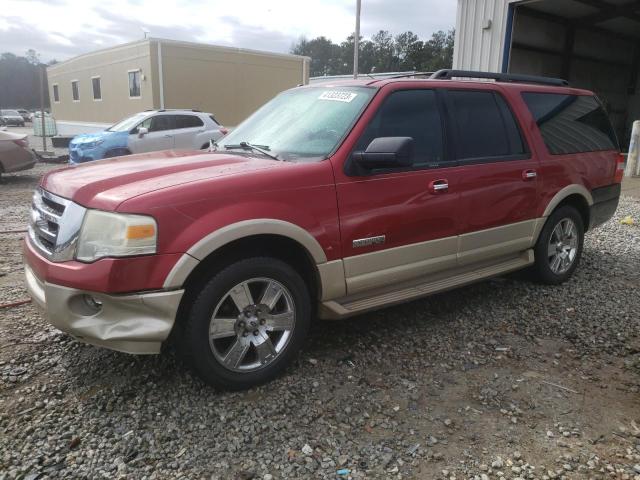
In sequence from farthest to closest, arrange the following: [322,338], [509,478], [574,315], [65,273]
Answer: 1. [574,315]
2. [322,338]
3. [65,273]
4. [509,478]

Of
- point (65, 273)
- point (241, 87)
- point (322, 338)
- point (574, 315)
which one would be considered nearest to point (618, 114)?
point (241, 87)

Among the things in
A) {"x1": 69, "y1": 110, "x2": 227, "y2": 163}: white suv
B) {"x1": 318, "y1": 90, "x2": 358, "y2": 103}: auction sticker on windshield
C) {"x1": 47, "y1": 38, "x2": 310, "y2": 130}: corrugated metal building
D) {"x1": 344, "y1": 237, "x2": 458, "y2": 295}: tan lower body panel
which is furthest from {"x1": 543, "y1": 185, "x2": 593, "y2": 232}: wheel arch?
{"x1": 47, "y1": 38, "x2": 310, "y2": 130}: corrugated metal building

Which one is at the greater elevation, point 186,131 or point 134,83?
point 134,83

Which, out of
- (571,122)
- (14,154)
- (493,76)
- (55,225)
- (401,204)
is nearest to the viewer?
(55,225)

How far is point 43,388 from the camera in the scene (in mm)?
3049

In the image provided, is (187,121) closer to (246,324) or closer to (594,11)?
(246,324)

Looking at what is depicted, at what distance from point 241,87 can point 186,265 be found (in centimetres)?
2136

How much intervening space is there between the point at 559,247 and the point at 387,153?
2.72 metres

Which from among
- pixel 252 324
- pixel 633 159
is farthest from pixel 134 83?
pixel 252 324

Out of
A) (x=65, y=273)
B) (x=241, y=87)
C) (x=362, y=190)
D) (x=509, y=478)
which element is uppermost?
(x=241, y=87)

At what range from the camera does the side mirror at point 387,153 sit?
3.17m

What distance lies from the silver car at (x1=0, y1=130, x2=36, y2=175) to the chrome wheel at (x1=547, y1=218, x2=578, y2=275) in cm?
1121

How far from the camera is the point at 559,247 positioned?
16.4 feet

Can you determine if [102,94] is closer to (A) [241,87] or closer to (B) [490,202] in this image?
(A) [241,87]
